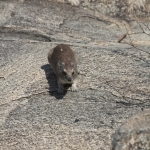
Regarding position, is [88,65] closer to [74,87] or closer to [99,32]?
[74,87]

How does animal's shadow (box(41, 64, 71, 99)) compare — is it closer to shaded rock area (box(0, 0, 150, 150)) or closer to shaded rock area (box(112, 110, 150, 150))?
shaded rock area (box(0, 0, 150, 150))

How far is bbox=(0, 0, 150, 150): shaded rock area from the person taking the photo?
6887mm

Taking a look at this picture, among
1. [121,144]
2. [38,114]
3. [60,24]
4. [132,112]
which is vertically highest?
[121,144]

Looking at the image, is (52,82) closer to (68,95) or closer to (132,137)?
(68,95)

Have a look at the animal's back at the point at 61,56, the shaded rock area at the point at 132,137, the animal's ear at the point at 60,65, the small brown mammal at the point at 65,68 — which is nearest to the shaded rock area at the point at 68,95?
the small brown mammal at the point at 65,68

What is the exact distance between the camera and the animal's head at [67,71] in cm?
Answer: 805

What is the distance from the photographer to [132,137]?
16.5 ft

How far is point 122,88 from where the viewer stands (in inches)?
318

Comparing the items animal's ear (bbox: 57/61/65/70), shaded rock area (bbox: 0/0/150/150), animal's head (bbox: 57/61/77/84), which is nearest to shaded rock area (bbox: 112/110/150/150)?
shaded rock area (bbox: 0/0/150/150)

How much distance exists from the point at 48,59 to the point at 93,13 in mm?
5213

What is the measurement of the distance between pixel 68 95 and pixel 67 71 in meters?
0.49

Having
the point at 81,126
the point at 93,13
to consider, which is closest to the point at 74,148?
the point at 81,126

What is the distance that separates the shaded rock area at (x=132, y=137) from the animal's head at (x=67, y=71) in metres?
3.04

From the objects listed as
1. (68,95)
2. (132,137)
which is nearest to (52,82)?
(68,95)
